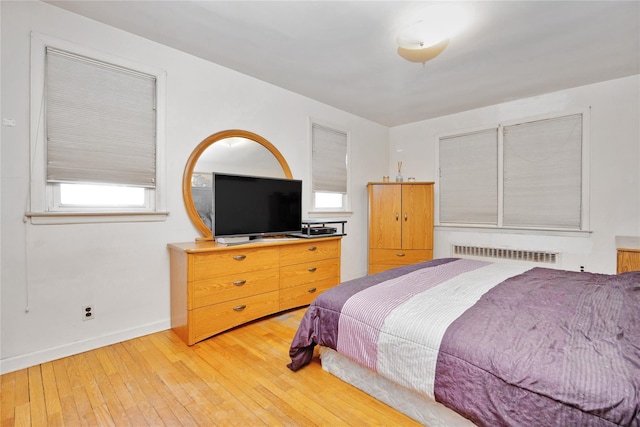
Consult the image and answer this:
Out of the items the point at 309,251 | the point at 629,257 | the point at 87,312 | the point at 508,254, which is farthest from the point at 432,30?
the point at 87,312

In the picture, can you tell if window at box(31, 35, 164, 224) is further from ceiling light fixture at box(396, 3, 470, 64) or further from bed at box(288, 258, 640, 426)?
ceiling light fixture at box(396, 3, 470, 64)

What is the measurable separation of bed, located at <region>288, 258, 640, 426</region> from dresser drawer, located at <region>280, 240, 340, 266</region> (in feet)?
3.46

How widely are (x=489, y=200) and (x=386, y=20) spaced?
2960 millimetres

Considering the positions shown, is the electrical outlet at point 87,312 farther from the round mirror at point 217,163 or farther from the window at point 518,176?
the window at point 518,176

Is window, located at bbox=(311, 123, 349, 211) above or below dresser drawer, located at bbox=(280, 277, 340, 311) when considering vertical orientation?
above

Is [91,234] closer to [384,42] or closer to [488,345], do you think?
[488,345]

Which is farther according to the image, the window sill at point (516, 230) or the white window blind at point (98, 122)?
the window sill at point (516, 230)

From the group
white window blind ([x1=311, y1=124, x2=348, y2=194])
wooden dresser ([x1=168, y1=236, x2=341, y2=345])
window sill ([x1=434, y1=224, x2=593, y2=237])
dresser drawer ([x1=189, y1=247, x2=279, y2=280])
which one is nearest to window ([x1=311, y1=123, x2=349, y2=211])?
white window blind ([x1=311, y1=124, x2=348, y2=194])

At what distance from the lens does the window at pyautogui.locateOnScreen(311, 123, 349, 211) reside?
3916mm

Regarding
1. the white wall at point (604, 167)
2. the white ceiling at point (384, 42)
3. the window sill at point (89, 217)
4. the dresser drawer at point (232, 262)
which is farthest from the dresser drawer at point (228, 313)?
the white wall at point (604, 167)

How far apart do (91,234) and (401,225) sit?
3.59m

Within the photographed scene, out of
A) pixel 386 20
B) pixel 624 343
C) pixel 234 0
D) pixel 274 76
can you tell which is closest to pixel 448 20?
pixel 386 20

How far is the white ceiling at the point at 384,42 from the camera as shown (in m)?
2.08

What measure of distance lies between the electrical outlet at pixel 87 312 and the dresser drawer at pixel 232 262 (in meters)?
0.77
